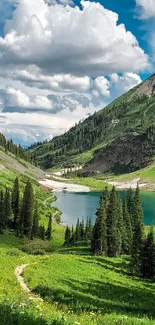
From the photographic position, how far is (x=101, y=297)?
3175 cm

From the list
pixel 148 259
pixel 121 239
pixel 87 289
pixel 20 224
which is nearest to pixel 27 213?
pixel 20 224

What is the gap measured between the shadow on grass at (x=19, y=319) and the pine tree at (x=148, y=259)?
44330mm

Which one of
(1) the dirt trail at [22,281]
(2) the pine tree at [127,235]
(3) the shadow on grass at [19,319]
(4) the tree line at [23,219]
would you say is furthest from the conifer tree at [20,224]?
(3) the shadow on grass at [19,319]

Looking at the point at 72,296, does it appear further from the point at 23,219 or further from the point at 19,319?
the point at 23,219

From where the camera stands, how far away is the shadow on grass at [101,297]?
26164 millimetres

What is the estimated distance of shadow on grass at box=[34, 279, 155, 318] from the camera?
1030 inches

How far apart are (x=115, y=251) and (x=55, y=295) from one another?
57411 mm

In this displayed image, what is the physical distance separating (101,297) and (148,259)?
86.6 ft

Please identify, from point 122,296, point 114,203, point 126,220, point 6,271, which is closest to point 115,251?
point 114,203

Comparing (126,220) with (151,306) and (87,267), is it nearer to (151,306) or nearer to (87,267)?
(87,267)

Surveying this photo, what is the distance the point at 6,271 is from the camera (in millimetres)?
32594

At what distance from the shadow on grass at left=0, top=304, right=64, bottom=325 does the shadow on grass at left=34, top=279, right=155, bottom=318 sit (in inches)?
364

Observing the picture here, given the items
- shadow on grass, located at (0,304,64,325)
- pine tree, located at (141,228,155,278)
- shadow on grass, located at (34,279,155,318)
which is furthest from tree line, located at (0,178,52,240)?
shadow on grass, located at (0,304,64,325)

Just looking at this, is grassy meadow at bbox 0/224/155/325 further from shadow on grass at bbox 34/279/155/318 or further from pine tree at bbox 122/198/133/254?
pine tree at bbox 122/198/133/254
